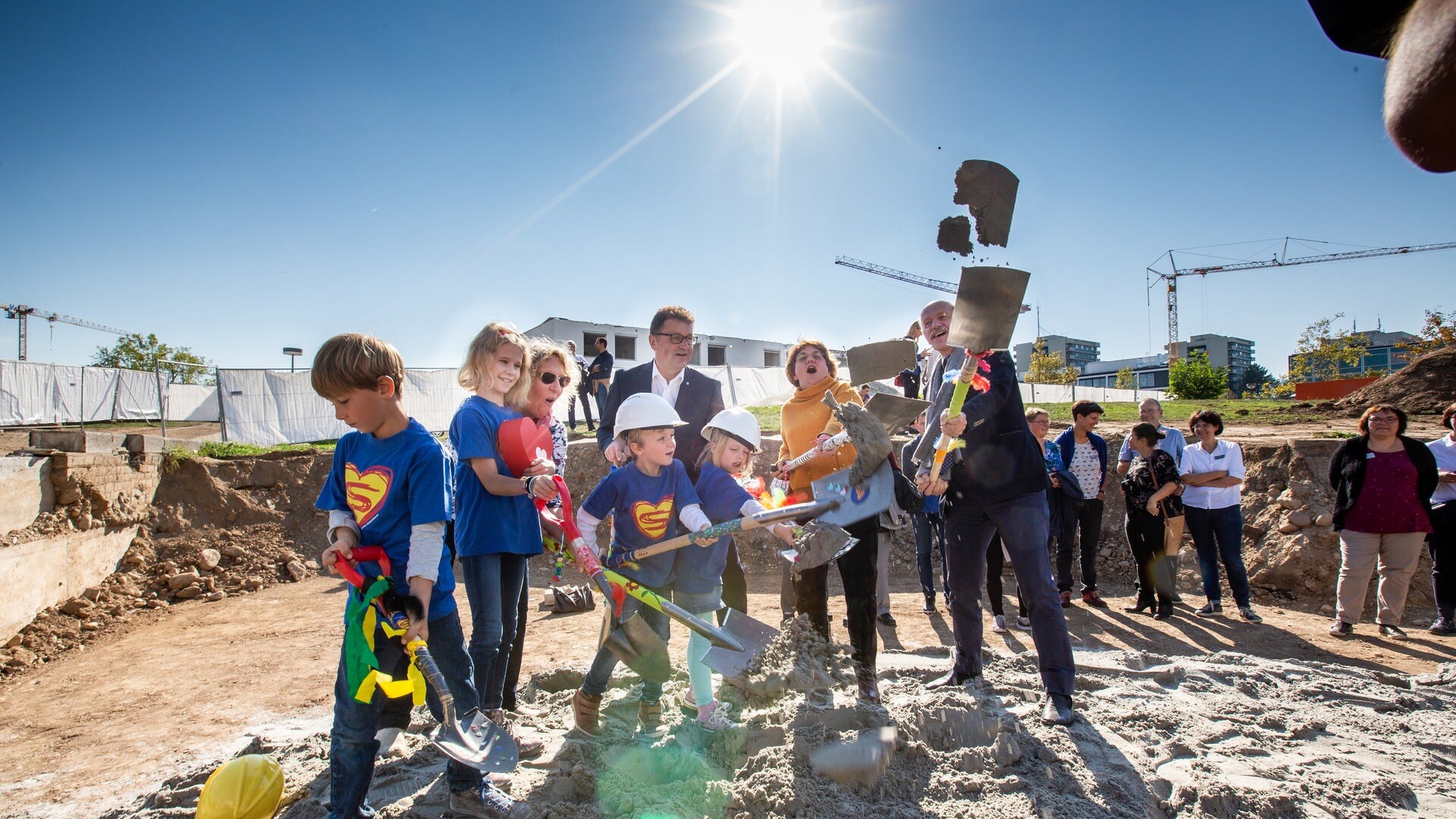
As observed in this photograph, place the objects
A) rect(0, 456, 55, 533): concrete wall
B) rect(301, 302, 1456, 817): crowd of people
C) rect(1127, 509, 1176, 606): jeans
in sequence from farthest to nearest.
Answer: rect(0, 456, 55, 533): concrete wall < rect(1127, 509, 1176, 606): jeans < rect(301, 302, 1456, 817): crowd of people

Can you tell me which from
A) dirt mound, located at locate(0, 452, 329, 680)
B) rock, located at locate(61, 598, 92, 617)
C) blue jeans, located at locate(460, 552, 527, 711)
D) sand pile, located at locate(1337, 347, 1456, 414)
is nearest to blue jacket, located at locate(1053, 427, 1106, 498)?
blue jeans, located at locate(460, 552, 527, 711)

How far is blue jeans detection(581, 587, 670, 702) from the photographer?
299 cm

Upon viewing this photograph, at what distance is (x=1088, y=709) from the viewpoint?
322 centimetres

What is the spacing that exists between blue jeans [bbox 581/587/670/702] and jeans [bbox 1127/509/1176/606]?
15.8 ft

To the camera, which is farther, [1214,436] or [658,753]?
[1214,436]

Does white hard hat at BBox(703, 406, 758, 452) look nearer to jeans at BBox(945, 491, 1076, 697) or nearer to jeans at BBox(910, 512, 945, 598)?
jeans at BBox(945, 491, 1076, 697)

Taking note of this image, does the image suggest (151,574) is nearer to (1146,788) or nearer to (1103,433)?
(1146,788)

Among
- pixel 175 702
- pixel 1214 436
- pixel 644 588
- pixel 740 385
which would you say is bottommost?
pixel 175 702

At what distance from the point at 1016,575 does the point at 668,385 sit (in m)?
2.06

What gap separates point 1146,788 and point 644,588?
205 cm

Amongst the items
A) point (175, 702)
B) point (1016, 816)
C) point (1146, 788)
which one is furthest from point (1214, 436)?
point (175, 702)

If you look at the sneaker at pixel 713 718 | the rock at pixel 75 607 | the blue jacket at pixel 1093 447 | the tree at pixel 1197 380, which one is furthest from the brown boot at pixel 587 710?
the tree at pixel 1197 380

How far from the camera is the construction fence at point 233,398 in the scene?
1152 centimetres

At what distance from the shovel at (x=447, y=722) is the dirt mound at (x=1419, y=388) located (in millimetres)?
15334
